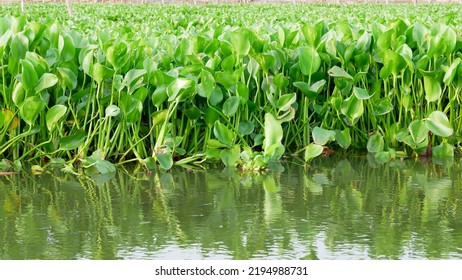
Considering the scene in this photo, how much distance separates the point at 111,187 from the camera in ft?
13.9

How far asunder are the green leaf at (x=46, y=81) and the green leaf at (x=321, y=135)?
1.49 meters

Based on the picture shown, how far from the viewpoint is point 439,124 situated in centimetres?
479

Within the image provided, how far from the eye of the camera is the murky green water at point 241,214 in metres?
3.14

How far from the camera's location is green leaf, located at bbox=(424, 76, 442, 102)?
4902mm

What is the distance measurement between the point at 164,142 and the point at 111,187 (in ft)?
1.75

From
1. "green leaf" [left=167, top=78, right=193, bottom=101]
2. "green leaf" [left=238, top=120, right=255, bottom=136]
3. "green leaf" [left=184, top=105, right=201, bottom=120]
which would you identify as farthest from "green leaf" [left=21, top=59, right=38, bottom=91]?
"green leaf" [left=238, top=120, right=255, bottom=136]

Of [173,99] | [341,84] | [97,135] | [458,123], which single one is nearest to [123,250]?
[173,99]

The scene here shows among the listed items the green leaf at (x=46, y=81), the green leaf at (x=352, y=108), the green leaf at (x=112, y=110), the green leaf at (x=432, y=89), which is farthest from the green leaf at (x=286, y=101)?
the green leaf at (x=46, y=81)

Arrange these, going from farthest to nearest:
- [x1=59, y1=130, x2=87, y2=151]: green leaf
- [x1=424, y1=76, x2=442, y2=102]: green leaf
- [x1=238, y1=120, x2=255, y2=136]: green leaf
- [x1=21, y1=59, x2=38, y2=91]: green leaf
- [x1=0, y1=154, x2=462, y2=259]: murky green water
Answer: [x1=424, y1=76, x2=442, y2=102]: green leaf
[x1=238, y1=120, x2=255, y2=136]: green leaf
[x1=59, y1=130, x2=87, y2=151]: green leaf
[x1=21, y1=59, x2=38, y2=91]: green leaf
[x1=0, y1=154, x2=462, y2=259]: murky green water

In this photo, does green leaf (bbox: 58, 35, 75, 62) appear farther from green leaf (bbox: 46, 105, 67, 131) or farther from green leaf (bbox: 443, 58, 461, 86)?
green leaf (bbox: 443, 58, 461, 86)

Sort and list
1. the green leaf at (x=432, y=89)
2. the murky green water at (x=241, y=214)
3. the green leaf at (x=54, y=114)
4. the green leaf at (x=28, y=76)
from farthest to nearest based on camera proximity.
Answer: the green leaf at (x=432, y=89)
the green leaf at (x=54, y=114)
the green leaf at (x=28, y=76)
the murky green water at (x=241, y=214)

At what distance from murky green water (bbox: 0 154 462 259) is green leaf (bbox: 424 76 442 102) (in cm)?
42

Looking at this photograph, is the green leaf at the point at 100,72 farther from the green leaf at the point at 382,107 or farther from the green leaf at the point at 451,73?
the green leaf at the point at 451,73

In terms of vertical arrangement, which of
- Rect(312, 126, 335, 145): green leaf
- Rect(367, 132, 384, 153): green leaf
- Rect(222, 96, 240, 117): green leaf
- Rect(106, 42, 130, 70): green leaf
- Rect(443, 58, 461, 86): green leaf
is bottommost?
Rect(367, 132, 384, 153): green leaf
